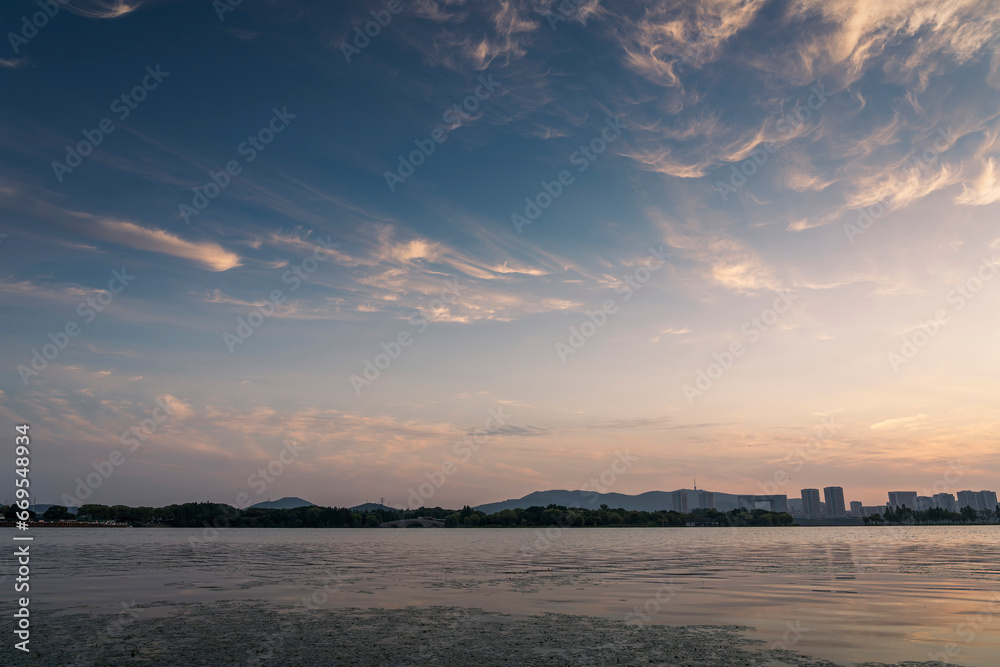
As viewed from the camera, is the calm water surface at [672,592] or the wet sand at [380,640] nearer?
the wet sand at [380,640]

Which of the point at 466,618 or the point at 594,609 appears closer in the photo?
the point at 466,618

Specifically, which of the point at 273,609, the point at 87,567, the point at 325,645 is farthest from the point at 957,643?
the point at 87,567

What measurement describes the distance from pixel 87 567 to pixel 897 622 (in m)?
60.4

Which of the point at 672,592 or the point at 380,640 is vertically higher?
the point at 380,640

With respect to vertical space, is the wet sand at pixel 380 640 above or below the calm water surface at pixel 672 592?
above

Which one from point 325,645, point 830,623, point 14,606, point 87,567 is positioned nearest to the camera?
point 325,645

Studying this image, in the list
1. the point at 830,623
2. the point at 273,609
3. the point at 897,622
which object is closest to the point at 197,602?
the point at 273,609

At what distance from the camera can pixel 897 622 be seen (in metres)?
24.8

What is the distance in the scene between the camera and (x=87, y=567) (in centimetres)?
5200

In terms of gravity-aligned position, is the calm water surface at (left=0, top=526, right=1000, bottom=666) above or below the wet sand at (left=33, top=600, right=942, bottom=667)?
below

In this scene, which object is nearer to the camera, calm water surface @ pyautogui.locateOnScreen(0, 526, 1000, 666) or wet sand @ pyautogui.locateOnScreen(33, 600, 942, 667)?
wet sand @ pyautogui.locateOnScreen(33, 600, 942, 667)

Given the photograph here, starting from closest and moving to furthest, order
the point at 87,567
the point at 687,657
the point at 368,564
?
the point at 687,657 → the point at 87,567 → the point at 368,564

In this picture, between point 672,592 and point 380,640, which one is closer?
point 380,640

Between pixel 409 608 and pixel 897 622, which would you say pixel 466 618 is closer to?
pixel 409 608
